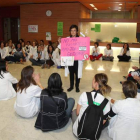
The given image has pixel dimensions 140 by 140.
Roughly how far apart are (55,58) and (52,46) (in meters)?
0.56

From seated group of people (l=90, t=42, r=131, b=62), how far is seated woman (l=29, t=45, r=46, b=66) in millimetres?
2743

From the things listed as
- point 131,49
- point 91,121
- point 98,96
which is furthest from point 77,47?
point 131,49

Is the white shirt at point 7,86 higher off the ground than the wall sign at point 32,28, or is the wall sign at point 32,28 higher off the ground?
the wall sign at point 32,28

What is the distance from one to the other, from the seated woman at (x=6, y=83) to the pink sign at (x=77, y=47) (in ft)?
4.23

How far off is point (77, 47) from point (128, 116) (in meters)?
2.19

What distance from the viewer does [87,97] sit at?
2.22 m

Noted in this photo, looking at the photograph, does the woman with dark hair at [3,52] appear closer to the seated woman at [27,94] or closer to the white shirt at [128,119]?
the seated woman at [27,94]

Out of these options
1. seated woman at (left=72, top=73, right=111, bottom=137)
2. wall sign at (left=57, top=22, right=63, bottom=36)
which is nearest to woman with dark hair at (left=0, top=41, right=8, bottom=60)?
wall sign at (left=57, top=22, right=63, bottom=36)

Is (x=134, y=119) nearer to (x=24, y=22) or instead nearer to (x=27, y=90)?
(x=27, y=90)

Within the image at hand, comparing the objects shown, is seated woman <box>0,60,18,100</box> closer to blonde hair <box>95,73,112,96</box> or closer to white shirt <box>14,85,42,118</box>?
white shirt <box>14,85,42,118</box>

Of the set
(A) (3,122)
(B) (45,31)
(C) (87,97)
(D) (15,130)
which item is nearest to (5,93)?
(A) (3,122)

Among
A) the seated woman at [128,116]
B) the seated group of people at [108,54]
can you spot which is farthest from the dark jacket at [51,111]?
the seated group of people at [108,54]

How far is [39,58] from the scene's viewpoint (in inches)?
307

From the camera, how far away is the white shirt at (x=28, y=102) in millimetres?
2760
